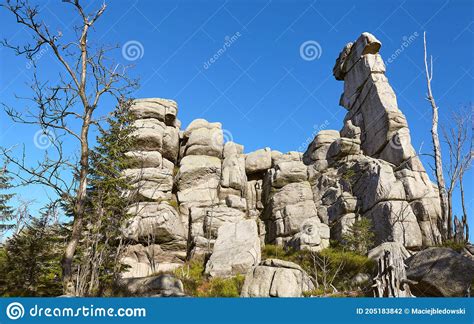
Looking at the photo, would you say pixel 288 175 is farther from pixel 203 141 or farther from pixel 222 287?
pixel 222 287

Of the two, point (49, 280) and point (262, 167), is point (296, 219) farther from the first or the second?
point (49, 280)

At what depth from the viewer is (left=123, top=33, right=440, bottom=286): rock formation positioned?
22.5m

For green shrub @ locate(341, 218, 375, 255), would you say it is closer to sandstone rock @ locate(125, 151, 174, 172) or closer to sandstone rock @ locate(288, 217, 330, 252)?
sandstone rock @ locate(288, 217, 330, 252)

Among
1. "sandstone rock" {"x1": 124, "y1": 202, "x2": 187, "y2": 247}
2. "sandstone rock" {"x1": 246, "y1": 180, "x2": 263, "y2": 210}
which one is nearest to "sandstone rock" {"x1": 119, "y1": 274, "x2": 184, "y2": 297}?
"sandstone rock" {"x1": 124, "y1": 202, "x2": 187, "y2": 247}

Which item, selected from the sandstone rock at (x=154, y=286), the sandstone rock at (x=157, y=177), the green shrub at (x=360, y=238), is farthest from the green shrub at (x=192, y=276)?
the green shrub at (x=360, y=238)

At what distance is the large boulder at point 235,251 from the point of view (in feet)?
60.2

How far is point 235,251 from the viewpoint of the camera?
19.6 meters

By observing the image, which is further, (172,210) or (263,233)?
(263,233)

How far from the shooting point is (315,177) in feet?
108

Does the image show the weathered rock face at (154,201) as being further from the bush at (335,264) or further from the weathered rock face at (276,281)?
the bush at (335,264)

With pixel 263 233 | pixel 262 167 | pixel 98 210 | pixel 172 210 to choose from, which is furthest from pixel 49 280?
pixel 262 167

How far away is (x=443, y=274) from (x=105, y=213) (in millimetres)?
15055

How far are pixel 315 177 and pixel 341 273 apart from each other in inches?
587

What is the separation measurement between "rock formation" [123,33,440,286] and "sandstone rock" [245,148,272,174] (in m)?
0.11
